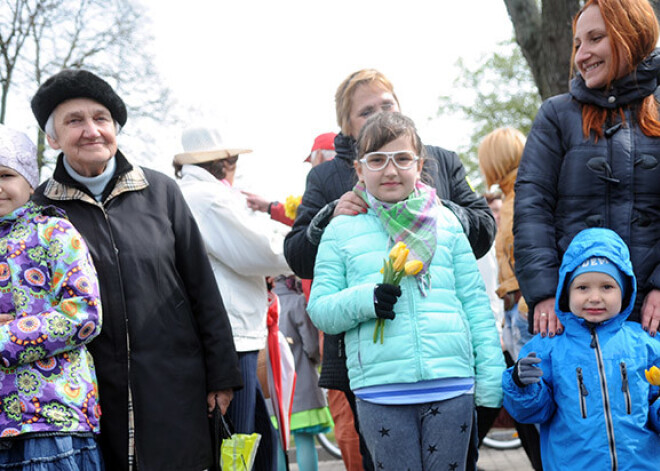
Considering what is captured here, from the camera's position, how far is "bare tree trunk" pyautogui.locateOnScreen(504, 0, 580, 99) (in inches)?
285

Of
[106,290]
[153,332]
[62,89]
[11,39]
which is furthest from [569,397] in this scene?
[11,39]

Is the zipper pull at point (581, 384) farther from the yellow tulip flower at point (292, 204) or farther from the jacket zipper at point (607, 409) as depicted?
the yellow tulip flower at point (292, 204)

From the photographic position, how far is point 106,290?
3.10 meters

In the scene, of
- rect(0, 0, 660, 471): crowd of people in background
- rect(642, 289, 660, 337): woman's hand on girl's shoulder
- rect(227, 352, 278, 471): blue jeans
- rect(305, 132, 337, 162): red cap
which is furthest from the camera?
rect(305, 132, 337, 162): red cap

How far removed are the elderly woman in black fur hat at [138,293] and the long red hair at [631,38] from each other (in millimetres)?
1765

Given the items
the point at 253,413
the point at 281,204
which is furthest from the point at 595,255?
the point at 281,204

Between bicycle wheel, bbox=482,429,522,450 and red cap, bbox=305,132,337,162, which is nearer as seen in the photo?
red cap, bbox=305,132,337,162

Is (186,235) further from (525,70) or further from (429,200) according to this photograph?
(525,70)

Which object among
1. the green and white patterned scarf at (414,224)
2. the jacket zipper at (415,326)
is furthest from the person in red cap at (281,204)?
the jacket zipper at (415,326)

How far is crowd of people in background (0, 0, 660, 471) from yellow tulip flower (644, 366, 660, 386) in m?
0.01

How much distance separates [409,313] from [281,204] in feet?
6.59

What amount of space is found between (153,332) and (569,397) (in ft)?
5.50

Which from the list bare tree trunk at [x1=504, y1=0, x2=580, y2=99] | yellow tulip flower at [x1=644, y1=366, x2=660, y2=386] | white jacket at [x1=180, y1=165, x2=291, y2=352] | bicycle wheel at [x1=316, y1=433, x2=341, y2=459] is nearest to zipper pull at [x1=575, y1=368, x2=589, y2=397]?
yellow tulip flower at [x1=644, y1=366, x2=660, y2=386]

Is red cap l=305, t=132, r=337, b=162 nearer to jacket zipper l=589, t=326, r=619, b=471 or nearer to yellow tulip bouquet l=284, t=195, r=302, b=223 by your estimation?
yellow tulip bouquet l=284, t=195, r=302, b=223
